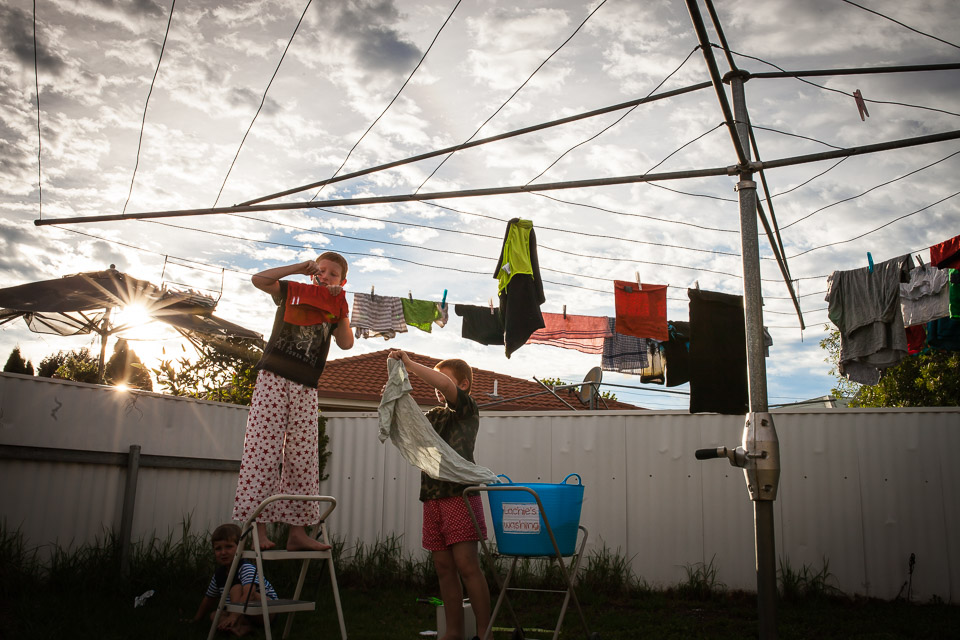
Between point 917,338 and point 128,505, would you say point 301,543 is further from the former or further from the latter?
point 917,338

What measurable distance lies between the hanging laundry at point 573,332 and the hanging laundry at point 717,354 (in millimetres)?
3411

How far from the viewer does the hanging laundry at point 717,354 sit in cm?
589

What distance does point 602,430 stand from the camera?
717cm

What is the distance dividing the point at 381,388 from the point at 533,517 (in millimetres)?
11149

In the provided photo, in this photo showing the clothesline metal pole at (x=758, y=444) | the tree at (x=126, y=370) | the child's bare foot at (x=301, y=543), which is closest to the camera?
the child's bare foot at (x=301, y=543)

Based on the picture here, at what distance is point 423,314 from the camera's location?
30.3 feet

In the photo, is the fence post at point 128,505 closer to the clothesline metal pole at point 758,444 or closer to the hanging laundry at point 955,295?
the clothesline metal pole at point 758,444

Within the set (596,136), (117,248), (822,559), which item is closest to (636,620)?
(822,559)

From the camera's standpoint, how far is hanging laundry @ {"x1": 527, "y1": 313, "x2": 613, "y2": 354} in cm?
946

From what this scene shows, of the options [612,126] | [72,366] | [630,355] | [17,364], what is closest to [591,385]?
[630,355]

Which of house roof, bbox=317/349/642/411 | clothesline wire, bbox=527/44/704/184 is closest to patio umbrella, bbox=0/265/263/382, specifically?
house roof, bbox=317/349/642/411

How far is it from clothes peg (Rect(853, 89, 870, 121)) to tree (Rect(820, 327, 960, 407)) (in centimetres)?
501

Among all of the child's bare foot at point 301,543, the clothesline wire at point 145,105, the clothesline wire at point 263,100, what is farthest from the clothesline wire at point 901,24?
the child's bare foot at point 301,543

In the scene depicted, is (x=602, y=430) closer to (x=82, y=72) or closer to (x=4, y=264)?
(x=82, y=72)
